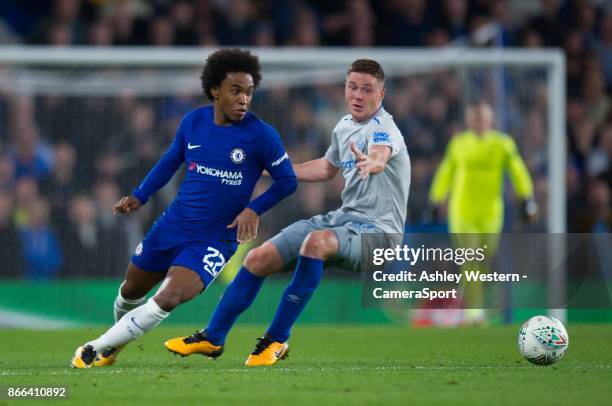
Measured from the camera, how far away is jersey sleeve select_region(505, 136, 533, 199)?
41.9 ft

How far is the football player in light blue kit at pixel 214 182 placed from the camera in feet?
25.6

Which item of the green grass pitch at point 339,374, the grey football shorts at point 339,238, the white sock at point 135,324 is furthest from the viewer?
the grey football shorts at point 339,238

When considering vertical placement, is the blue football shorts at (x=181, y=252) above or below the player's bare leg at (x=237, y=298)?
above

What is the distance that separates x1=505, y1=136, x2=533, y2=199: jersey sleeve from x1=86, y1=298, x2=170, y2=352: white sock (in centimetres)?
611

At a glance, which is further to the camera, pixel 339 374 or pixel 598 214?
pixel 598 214

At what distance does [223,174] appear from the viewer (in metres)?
7.88

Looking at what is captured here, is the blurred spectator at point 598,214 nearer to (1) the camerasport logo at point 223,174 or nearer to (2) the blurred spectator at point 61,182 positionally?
(2) the blurred spectator at point 61,182

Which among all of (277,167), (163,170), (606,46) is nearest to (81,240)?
(163,170)

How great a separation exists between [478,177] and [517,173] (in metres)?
0.57

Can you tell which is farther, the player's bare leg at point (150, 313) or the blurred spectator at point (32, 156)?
the blurred spectator at point (32, 156)

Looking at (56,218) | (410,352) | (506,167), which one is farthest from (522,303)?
(56,218)

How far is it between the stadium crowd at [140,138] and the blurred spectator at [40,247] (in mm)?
11

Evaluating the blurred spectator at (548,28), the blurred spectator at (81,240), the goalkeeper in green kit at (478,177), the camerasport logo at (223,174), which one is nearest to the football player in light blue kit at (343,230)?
the camerasport logo at (223,174)

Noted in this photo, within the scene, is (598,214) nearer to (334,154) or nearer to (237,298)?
(334,154)
